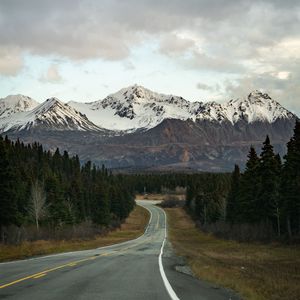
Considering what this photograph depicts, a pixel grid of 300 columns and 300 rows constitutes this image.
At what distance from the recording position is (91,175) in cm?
19375

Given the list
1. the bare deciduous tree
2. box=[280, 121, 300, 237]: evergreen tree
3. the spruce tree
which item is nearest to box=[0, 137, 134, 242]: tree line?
the bare deciduous tree

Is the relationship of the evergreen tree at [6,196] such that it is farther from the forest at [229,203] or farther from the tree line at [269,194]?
the tree line at [269,194]

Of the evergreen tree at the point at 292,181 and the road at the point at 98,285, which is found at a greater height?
the evergreen tree at the point at 292,181

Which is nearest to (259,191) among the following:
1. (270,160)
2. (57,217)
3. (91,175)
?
(270,160)

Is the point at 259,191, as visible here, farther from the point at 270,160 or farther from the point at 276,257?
the point at 276,257

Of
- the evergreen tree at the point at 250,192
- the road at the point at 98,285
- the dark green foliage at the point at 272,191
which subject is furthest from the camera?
the evergreen tree at the point at 250,192

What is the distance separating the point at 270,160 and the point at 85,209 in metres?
54.5

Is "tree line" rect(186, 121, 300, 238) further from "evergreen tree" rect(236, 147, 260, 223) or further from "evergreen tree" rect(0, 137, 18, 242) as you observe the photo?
"evergreen tree" rect(0, 137, 18, 242)

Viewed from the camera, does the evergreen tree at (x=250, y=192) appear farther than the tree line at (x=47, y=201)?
Yes

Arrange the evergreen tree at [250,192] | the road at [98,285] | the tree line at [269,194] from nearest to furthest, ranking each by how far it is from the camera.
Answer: the road at [98,285]
the tree line at [269,194]
the evergreen tree at [250,192]

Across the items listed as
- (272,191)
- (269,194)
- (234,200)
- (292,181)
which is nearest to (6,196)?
(292,181)

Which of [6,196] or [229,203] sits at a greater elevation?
[6,196]

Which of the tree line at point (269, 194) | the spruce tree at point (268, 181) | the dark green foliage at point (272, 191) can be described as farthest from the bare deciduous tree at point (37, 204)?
the spruce tree at point (268, 181)

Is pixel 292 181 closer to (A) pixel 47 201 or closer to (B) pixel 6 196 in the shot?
(B) pixel 6 196
